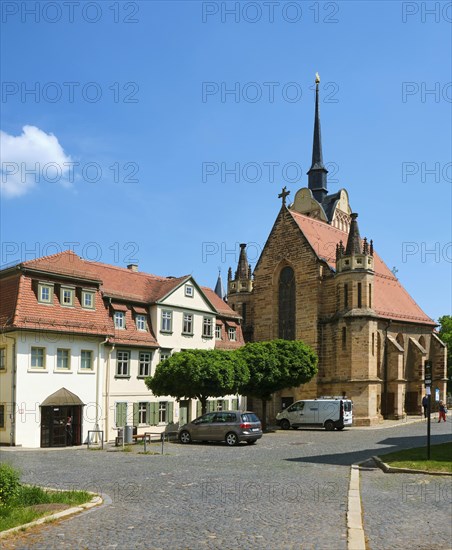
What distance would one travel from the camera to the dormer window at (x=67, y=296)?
105 feet

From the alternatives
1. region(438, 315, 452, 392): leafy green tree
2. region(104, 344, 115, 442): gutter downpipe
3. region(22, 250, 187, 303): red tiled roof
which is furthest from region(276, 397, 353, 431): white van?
region(438, 315, 452, 392): leafy green tree

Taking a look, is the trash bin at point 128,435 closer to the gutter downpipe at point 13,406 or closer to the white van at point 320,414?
the gutter downpipe at point 13,406

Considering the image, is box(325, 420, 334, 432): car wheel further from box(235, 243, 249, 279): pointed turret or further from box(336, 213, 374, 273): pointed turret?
box(235, 243, 249, 279): pointed turret

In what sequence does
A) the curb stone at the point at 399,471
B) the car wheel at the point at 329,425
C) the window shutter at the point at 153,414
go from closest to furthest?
1. the curb stone at the point at 399,471
2. the window shutter at the point at 153,414
3. the car wheel at the point at 329,425

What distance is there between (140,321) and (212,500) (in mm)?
24190

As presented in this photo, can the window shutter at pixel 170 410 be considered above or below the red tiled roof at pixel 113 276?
below

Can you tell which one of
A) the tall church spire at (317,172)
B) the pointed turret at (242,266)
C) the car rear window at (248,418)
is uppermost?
the tall church spire at (317,172)

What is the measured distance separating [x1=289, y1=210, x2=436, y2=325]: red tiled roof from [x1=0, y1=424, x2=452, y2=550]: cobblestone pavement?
1097 inches

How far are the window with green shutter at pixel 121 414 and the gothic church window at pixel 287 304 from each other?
1978 centimetres

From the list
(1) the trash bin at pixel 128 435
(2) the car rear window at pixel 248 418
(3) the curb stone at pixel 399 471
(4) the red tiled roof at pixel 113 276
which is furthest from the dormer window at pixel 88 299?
(3) the curb stone at pixel 399 471

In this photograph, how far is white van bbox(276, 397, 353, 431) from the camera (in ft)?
124

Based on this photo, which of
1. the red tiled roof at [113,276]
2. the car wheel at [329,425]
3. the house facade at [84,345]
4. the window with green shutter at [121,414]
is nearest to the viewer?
the house facade at [84,345]

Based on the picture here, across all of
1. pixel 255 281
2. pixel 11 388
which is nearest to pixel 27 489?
pixel 11 388

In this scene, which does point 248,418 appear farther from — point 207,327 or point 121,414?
point 207,327
